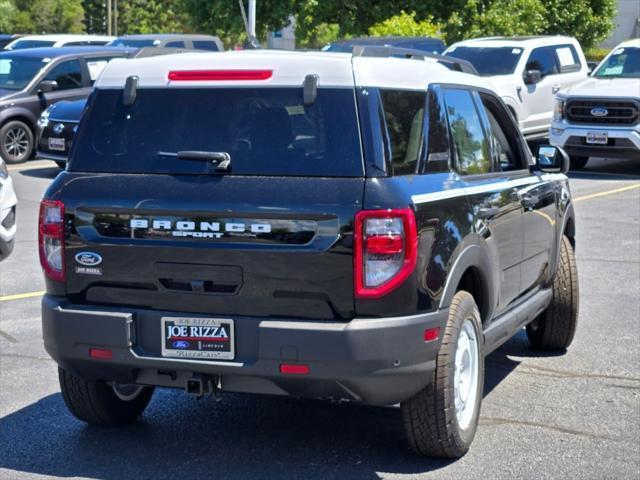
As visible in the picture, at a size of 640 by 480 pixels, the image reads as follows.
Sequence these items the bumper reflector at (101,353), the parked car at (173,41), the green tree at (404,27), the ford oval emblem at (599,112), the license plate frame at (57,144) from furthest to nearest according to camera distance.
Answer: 1. the green tree at (404,27)
2. the parked car at (173,41)
3. the ford oval emblem at (599,112)
4. the license plate frame at (57,144)
5. the bumper reflector at (101,353)

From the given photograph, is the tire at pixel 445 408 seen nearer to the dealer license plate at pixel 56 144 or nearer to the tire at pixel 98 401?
the tire at pixel 98 401

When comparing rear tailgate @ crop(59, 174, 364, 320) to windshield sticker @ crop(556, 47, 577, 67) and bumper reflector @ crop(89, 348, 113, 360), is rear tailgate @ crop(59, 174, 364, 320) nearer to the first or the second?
bumper reflector @ crop(89, 348, 113, 360)

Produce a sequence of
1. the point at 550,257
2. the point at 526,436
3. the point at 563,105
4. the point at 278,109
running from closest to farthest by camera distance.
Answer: the point at 278,109 < the point at 526,436 < the point at 550,257 < the point at 563,105

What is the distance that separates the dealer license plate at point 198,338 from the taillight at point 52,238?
0.60 meters

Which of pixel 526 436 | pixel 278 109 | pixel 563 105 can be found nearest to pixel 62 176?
pixel 278 109

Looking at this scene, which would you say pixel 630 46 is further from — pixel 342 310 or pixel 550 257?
pixel 342 310

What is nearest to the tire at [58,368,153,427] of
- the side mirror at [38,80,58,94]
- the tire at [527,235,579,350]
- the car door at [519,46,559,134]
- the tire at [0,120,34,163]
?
the tire at [527,235,579,350]

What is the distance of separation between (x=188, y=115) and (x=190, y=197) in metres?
0.43

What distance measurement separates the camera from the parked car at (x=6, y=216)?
29.9 feet

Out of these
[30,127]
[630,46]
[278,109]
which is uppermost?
[278,109]

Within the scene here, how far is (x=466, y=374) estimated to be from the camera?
5676 mm

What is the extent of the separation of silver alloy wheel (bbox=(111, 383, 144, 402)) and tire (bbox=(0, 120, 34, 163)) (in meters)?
13.8

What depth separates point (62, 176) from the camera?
5457 millimetres

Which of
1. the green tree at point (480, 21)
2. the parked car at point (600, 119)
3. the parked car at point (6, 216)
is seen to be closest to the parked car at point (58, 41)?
the green tree at point (480, 21)
